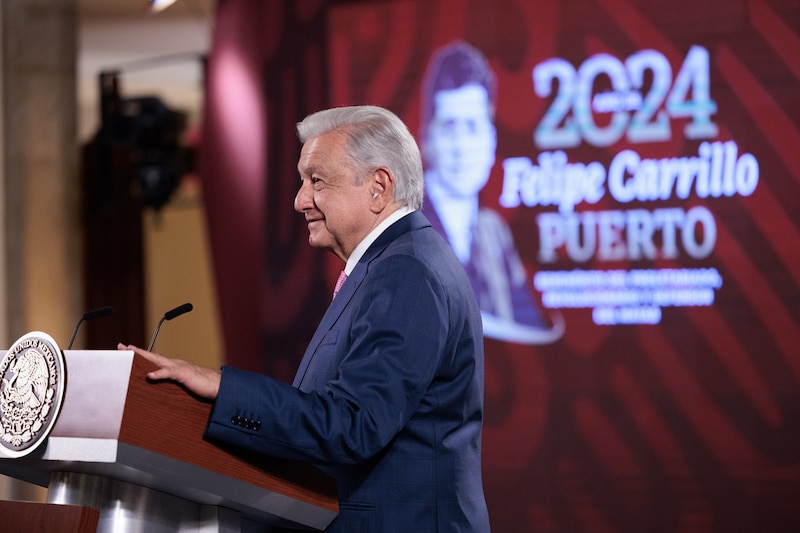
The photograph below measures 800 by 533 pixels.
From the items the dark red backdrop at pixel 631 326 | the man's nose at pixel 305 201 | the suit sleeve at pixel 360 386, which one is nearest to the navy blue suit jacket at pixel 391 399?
the suit sleeve at pixel 360 386

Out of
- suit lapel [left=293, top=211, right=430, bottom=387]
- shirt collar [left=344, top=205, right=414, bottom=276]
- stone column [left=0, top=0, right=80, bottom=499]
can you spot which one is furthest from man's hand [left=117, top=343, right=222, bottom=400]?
stone column [left=0, top=0, right=80, bottom=499]

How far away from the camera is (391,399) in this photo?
4.25 feet

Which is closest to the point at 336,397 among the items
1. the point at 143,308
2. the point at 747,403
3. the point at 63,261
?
the point at 747,403

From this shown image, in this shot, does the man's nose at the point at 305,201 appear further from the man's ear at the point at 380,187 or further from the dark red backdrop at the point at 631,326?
the dark red backdrop at the point at 631,326

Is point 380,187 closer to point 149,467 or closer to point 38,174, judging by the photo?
point 149,467

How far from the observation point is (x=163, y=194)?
5.64 metres

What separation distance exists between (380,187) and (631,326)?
9.45ft

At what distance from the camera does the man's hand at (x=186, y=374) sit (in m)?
1.13

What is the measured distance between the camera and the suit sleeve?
122cm

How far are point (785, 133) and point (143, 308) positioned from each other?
161 inches

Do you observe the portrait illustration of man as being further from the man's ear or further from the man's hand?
the man's hand

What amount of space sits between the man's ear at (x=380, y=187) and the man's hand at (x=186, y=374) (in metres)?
0.44

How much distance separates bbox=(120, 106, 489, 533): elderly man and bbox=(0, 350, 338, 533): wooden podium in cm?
3

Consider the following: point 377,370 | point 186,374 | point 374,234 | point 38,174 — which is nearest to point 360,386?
point 377,370
